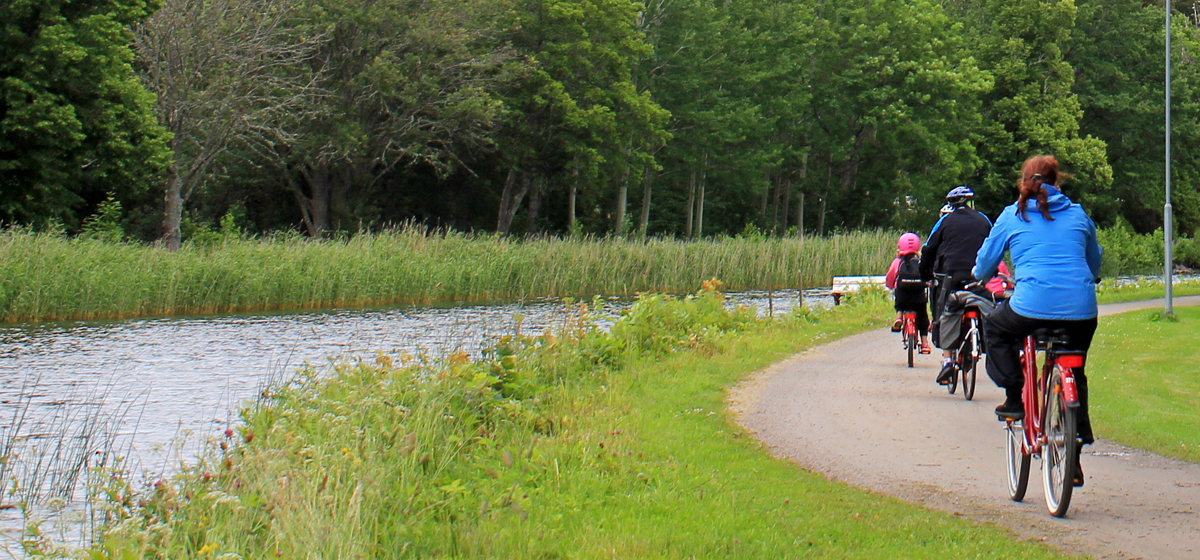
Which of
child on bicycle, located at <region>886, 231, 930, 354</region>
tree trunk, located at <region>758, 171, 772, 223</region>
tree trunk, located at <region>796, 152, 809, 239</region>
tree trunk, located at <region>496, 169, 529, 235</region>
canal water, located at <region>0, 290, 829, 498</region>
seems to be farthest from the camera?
tree trunk, located at <region>796, 152, 809, 239</region>

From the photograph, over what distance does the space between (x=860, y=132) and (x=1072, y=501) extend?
58.3m

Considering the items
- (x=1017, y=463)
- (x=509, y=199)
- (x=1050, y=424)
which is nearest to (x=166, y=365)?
(x=1017, y=463)

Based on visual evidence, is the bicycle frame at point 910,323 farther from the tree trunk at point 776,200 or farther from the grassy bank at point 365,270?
the tree trunk at point 776,200

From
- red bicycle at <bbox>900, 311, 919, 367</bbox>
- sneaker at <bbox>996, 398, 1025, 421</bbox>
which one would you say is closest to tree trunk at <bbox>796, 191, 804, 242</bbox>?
red bicycle at <bbox>900, 311, 919, 367</bbox>

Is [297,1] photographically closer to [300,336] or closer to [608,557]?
[300,336]

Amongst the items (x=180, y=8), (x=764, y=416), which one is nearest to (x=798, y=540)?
(x=764, y=416)

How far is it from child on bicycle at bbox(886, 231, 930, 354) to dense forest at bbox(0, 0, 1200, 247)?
24465 mm

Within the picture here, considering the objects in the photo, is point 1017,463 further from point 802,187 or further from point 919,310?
point 802,187

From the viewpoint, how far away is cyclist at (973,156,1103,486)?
6.80m

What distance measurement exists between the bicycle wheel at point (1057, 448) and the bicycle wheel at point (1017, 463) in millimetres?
158

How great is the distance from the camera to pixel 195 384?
1577 cm

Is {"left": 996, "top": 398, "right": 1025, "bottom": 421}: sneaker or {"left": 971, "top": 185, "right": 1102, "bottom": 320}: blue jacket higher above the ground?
{"left": 971, "top": 185, "right": 1102, "bottom": 320}: blue jacket

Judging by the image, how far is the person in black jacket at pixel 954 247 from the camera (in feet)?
38.3

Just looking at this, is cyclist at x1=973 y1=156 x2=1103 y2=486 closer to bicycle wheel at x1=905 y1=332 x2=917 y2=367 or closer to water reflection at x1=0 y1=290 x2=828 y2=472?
water reflection at x1=0 y1=290 x2=828 y2=472
